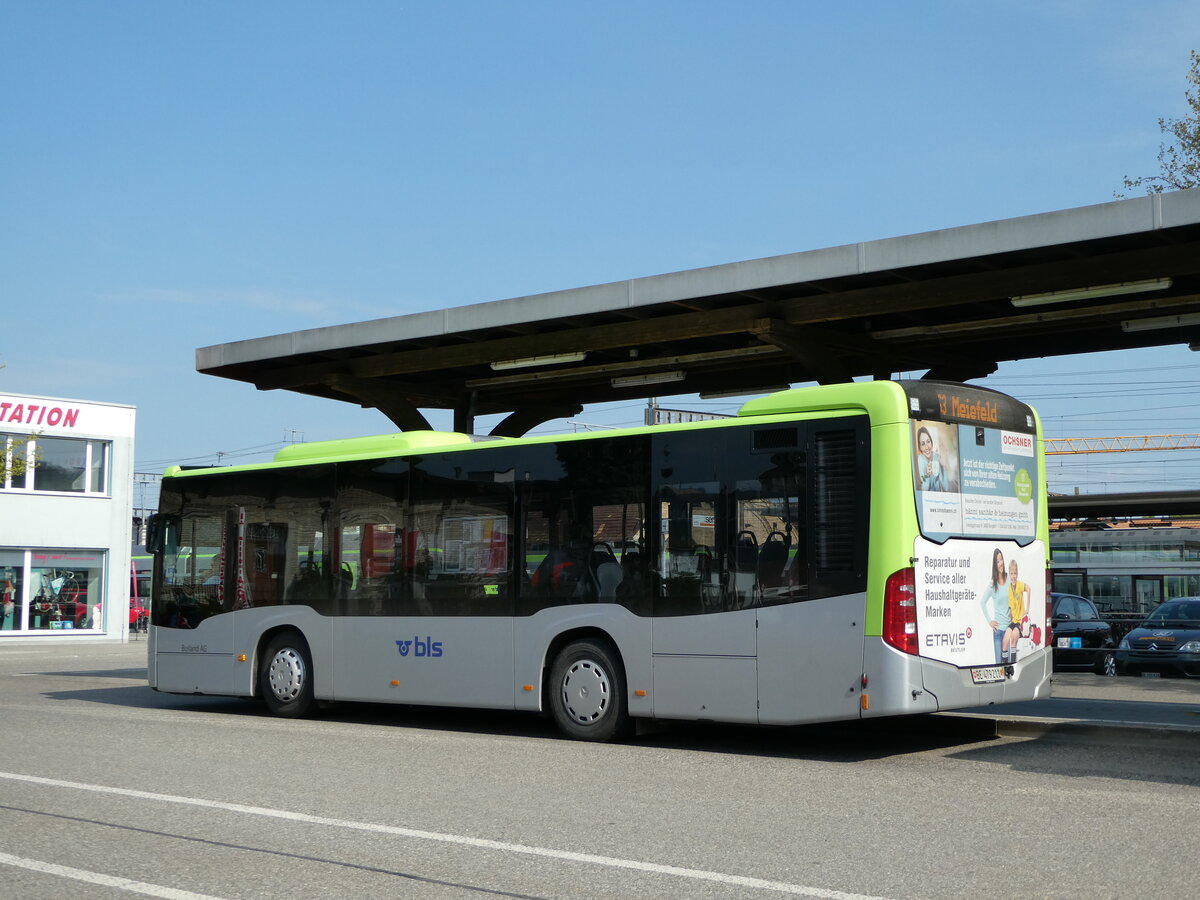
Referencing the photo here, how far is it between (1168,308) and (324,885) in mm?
11400

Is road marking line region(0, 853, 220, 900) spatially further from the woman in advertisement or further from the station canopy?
the station canopy

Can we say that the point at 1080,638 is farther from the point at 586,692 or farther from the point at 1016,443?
the point at 586,692

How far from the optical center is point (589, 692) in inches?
496

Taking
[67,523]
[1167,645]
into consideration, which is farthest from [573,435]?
[67,523]

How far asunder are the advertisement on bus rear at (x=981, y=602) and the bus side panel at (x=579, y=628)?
2.61 meters

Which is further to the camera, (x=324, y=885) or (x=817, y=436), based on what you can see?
(x=817, y=436)

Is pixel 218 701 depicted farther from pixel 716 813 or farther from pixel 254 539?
pixel 716 813

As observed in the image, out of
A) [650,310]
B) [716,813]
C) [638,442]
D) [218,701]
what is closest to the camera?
[716,813]

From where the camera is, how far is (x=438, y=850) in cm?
689

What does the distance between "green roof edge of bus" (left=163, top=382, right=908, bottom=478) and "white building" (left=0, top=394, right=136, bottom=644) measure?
28083 mm

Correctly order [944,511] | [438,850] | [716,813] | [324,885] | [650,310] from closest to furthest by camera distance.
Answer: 1. [324,885]
2. [438,850]
3. [716,813]
4. [944,511]
5. [650,310]

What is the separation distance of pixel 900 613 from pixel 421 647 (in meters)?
5.48

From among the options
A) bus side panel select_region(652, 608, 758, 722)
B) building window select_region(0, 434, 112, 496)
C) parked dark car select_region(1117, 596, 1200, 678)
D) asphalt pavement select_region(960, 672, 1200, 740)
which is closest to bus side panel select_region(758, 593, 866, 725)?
bus side panel select_region(652, 608, 758, 722)

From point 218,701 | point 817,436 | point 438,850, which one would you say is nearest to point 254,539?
point 218,701
